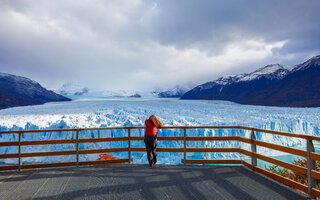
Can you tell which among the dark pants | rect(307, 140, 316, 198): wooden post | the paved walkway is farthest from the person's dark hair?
rect(307, 140, 316, 198): wooden post

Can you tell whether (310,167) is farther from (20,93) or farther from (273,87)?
(273,87)

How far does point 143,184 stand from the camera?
15.4ft

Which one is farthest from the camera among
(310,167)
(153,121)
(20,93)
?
(20,93)

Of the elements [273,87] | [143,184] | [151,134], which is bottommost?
[143,184]

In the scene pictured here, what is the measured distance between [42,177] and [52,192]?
132cm

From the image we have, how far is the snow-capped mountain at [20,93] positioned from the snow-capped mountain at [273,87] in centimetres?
10743

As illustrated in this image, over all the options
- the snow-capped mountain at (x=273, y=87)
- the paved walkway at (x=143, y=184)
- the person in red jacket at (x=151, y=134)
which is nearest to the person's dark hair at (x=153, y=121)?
the person in red jacket at (x=151, y=134)

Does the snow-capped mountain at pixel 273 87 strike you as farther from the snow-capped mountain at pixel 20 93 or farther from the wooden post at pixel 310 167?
the wooden post at pixel 310 167

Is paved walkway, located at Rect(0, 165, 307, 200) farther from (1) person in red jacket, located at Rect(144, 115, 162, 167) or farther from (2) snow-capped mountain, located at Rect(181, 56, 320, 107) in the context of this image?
(2) snow-capped mountain, located at Rect(181, 56, 320, 107)

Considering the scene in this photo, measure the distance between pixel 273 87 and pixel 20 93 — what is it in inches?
5868

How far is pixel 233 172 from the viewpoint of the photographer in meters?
5.54

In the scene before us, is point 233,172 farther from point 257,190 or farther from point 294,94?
point 294,94

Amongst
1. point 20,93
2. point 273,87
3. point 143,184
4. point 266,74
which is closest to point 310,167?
point 143,184

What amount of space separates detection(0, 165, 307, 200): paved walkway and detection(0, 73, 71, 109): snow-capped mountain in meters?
108
